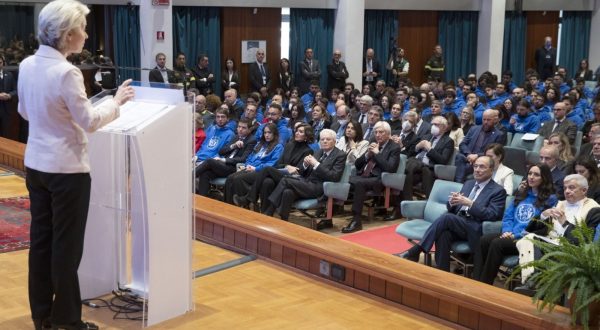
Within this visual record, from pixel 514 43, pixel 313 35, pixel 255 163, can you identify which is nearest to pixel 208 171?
pixel 255 163

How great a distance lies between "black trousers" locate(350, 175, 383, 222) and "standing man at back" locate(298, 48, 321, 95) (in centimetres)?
708

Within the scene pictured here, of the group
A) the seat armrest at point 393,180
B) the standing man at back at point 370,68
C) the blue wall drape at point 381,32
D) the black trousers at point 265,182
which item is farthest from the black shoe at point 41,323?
the blue wall drape at point 381,32

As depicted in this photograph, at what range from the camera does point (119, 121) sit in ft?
11.0

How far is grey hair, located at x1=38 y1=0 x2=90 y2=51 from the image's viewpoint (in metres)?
2.83

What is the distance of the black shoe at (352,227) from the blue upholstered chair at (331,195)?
172 millimetres

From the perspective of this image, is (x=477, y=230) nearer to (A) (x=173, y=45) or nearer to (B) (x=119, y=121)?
(B) (x=119, y=121)

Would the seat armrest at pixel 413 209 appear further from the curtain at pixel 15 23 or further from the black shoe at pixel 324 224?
the curtain at pixel 15 23

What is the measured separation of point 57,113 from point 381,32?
13.2 meters

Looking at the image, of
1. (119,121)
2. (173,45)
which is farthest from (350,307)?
(173,45)

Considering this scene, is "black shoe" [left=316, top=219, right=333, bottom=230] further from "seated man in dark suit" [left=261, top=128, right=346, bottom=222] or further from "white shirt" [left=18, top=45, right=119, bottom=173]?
"white shirt" [left=18, top=45, right=119, bottom=173]

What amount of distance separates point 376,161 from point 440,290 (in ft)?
11.8

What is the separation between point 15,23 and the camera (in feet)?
38.3

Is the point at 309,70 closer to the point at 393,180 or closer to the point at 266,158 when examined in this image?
the point at 266,158

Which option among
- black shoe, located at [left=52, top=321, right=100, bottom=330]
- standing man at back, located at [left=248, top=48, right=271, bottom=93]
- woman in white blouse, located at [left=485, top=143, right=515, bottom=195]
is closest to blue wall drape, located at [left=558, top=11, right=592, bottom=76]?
standing man at back, located at [left=248, top=48, right=271, bottom=93]
